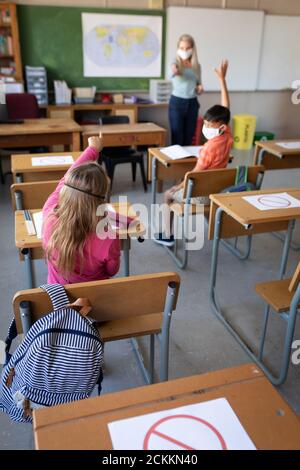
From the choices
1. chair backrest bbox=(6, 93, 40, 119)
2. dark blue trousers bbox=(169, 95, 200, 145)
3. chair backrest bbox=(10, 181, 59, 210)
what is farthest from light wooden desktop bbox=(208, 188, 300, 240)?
chair backrest bbox=(6, 93, 40, 119)

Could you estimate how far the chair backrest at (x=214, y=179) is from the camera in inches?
108

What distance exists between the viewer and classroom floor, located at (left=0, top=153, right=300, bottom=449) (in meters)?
2.00

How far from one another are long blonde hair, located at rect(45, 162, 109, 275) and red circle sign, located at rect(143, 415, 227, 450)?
84 centimetres

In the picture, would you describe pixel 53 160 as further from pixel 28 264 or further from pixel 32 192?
pixel 28 264

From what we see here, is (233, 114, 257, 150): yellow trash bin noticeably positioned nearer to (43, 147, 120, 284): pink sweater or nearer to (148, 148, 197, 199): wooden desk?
(148, 148, 197, 199): wooden desk

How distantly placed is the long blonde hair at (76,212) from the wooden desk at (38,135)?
2748 millimetres

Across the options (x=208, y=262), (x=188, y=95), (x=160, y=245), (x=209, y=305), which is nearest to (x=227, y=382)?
(x=209, y=305)

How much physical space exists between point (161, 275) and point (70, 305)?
0.32 m

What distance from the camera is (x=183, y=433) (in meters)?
0.84

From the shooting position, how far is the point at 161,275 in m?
1.40

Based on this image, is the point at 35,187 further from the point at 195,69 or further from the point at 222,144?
the point at 195,69

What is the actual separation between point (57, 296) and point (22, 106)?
161 inches

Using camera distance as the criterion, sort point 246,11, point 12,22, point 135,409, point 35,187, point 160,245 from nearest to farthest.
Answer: point 135,409
point 35,187
point 160,245
point 12,22
point 246,11
